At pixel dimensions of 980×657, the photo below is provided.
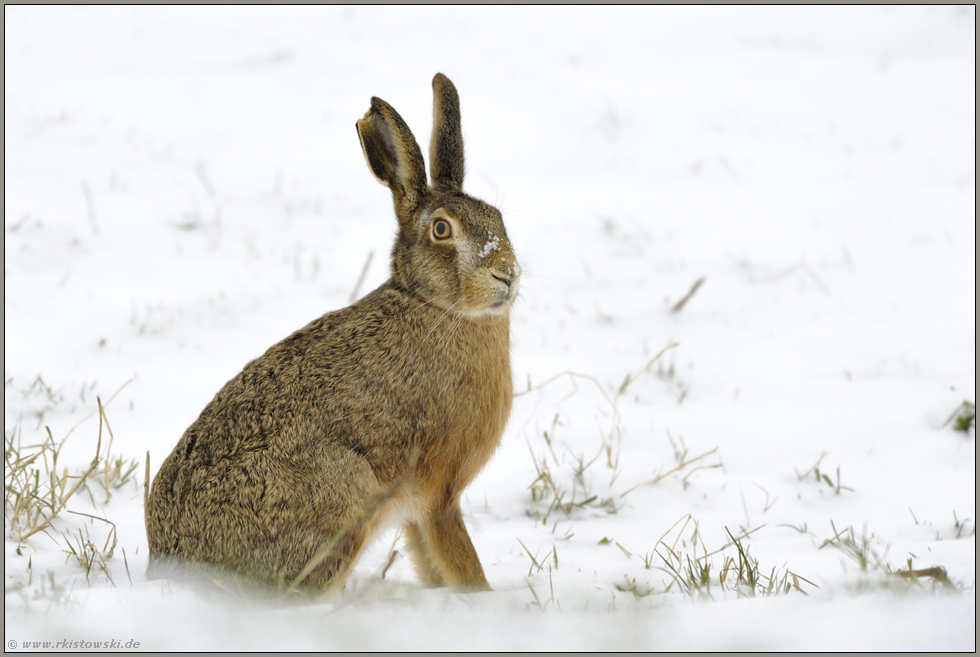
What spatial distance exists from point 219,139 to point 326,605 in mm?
7530

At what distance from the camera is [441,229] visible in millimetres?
3789

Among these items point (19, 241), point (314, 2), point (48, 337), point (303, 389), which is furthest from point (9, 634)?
point (314, 2)

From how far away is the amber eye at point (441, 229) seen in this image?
12.4 feet

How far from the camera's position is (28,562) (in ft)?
11.3

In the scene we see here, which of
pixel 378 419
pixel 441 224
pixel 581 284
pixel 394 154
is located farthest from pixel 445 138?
pixel 581 284

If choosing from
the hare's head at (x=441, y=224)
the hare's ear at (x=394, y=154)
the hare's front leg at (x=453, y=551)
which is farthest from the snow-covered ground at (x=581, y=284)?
the hare's ear at (x=394, y=154)

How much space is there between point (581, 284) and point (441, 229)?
4.07m

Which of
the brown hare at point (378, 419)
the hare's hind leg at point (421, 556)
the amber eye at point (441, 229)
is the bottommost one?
the hare's hind leg at point (421, 556)

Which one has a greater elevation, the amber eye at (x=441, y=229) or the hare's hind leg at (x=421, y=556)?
the amber eye at (x=441, y=229)

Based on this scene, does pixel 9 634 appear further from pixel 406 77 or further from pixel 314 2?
pixel 314 2

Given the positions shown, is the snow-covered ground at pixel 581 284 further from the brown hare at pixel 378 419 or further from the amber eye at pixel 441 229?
the amber eye at pixel 441 229

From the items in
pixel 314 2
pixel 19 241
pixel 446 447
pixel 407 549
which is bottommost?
pixel 407 549

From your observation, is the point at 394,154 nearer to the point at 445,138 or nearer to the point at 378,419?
the point at 445,138

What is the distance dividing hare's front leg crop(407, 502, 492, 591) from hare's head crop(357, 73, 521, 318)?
0.86 meters
